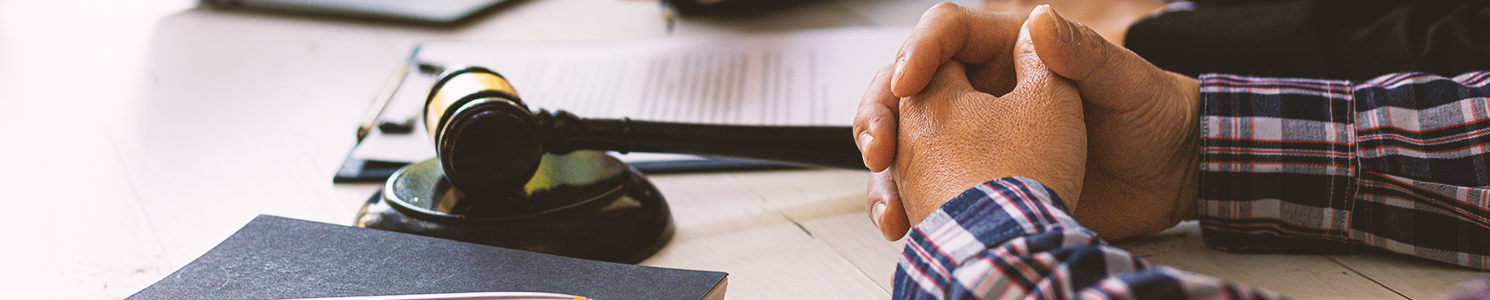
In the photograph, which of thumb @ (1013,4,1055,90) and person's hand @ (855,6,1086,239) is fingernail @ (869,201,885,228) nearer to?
person's hand @ (855,6,1086,239)

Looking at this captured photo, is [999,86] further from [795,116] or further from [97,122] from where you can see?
[97,122]

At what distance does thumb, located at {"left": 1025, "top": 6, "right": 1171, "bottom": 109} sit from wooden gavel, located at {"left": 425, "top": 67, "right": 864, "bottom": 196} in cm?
15

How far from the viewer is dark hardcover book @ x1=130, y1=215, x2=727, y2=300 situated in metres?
0.45

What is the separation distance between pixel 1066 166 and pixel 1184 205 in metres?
0.15

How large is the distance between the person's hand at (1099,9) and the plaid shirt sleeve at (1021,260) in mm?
684

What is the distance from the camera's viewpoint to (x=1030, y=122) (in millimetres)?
512

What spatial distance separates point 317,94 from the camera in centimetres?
94

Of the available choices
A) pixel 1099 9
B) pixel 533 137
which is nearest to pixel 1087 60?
pixel 533 137

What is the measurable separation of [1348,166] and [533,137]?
0.51m

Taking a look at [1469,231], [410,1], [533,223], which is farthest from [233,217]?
[1469,231]

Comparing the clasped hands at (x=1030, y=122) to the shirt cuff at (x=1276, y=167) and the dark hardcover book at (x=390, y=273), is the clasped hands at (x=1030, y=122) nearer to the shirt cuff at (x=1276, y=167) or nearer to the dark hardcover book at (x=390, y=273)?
the shirt cuff at (x=1276, y=167)

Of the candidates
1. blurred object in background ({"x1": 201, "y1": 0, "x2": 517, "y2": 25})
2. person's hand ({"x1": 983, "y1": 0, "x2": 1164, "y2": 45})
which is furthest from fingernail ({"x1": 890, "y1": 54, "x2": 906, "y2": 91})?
blurred object in background ({"x1": 201, "y1": 0, "x2": 517, "y2": 25})

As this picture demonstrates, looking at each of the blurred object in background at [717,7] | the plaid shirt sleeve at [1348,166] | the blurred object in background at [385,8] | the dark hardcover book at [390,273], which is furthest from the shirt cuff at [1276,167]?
the blurred object in background at [385,8]

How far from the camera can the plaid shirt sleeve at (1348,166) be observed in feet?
1.72
